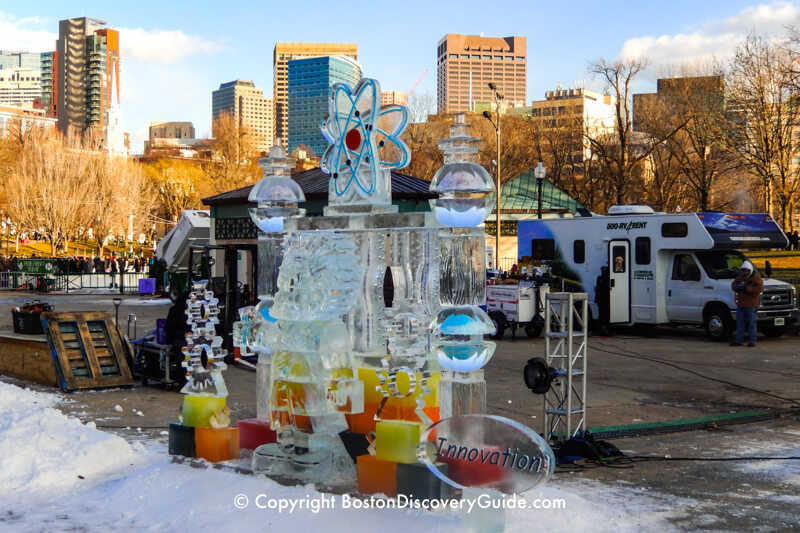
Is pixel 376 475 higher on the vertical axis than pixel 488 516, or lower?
higher

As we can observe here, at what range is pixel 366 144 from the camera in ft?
23.9

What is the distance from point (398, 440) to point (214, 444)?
2079mm

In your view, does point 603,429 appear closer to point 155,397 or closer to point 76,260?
point 155,397

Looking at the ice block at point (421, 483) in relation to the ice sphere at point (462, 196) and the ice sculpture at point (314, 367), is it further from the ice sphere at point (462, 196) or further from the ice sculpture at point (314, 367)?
the ice sphere at point (462, 196)

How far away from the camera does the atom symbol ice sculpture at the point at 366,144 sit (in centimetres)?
723

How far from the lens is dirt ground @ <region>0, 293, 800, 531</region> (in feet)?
23.3

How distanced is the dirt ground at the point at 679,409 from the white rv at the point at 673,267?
0.61m

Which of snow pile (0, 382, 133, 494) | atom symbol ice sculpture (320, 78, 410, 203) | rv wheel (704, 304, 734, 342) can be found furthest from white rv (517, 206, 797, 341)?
snow pile (0, 382, 133, 494)

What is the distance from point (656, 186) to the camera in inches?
2005

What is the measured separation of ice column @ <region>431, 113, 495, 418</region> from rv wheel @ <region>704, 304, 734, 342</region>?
14.1 metres

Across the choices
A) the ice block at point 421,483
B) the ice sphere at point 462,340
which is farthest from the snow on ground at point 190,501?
the ice sphere at point 462,340

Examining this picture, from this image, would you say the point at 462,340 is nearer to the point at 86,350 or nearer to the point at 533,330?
the point at 86,350

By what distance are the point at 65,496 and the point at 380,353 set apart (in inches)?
110

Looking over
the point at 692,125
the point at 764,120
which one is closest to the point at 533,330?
the point at 764,120
